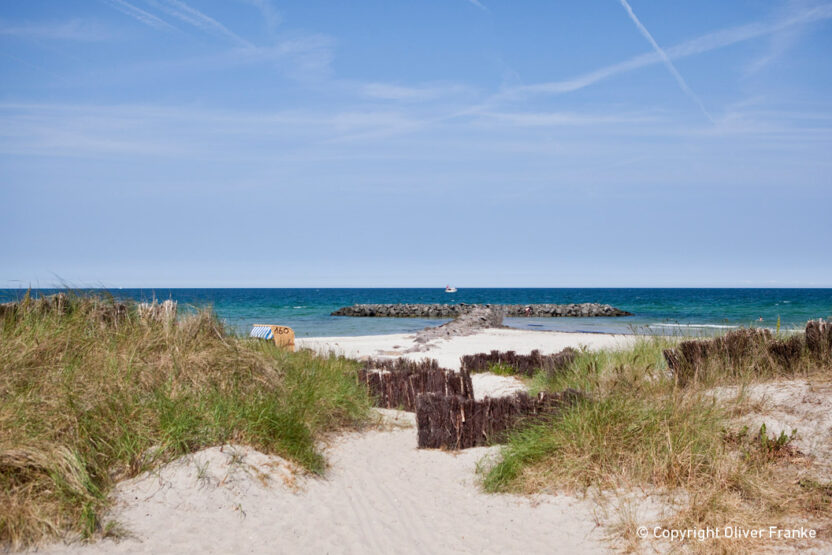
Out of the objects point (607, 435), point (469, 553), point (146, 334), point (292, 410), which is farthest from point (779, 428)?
point (146, 334)

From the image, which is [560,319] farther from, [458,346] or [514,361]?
[514,361]

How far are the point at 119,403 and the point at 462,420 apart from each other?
3.62 meters

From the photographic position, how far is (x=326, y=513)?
4.95 metres

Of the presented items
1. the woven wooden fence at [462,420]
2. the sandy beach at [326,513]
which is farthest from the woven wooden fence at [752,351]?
the sandy beach at [326,513]

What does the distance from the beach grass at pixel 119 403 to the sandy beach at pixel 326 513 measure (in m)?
0.21

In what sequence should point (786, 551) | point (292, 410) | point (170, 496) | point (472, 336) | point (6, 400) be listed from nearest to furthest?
point (786, 551), point (170, 496), point (6, 400), point (292, 410), point (472, 336)

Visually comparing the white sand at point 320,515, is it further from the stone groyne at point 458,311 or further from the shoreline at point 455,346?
the stone groyne at point 458,311

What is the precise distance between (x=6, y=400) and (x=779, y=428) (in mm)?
7079

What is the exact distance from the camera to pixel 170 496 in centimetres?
466

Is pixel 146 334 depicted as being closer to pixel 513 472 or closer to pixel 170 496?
pixel 170 496

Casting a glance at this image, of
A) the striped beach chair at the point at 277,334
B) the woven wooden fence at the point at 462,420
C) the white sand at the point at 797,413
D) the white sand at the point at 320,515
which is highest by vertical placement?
the striped beach chair at the point at 277,334

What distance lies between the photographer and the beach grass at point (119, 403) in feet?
13.9

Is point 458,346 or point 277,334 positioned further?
point 458,346

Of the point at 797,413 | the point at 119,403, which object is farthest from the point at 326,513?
the point at 797,413
